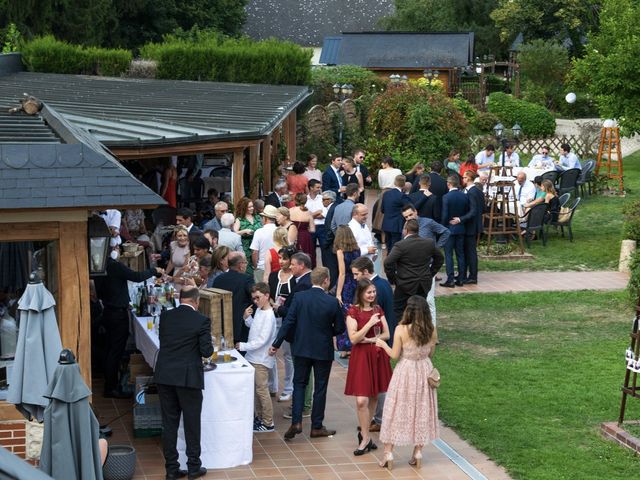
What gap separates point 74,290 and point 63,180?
0.98 metres

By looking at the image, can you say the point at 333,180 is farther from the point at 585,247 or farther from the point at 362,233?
the point at 362,233

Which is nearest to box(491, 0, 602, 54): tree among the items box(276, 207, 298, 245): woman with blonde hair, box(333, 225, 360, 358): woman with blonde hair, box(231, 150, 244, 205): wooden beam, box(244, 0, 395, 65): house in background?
box(244, 0, 395, 65): house in background

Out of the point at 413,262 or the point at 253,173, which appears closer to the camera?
the point at 413,262

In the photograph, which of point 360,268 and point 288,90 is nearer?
point 360,268

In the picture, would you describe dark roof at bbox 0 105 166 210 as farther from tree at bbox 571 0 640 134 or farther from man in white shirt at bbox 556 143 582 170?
man in white shirt at bbox 556 143 582 170

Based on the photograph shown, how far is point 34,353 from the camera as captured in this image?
8.22m

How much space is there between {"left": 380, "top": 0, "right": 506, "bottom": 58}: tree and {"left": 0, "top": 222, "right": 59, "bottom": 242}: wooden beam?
57312 mm

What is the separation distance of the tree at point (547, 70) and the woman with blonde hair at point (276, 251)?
122ft

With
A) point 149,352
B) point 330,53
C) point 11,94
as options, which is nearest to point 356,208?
point 149,352

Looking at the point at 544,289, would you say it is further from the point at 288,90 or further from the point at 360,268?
the point at 288,90

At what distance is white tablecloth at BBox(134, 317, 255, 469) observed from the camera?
31.2 feet

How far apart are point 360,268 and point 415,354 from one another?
1405 millimetres

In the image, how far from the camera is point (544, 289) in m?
17.2

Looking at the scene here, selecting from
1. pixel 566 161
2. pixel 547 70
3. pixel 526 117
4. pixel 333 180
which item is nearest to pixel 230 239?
pixel 333 180
